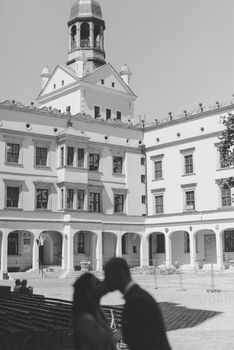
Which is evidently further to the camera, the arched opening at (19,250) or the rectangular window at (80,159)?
the rectangular window at (80,159)

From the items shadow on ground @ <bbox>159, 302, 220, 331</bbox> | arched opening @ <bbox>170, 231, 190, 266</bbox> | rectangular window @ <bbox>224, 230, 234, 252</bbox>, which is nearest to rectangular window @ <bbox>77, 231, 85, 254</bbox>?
arched opening @ <bbox>170, 231, 190, 266</bbox>

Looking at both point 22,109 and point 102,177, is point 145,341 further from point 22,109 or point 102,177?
point 102,177

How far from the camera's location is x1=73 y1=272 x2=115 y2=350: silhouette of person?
156 inches

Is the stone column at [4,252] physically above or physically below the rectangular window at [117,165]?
below

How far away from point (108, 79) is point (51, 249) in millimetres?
17893

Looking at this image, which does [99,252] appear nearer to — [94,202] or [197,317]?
[94,202]

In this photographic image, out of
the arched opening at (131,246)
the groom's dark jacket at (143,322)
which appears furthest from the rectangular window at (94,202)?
the groom's dark jacket at (143,322)

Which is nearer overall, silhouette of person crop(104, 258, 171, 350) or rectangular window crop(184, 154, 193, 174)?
silhouette of person crop(104, 258, 171, 350)

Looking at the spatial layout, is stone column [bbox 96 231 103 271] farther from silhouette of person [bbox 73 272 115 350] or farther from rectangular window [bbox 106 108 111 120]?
silhouette of person [bbox 73 272 115 350]

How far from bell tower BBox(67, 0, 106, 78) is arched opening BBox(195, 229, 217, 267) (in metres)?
19.5

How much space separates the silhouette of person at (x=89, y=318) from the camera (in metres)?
3.96

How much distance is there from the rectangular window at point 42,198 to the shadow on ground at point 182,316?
960 inches

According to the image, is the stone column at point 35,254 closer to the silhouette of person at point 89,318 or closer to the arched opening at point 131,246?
the arched opening at point 131,246

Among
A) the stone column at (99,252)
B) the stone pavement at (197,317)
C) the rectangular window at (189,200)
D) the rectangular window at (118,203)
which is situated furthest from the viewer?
the rectangular window at (118,203)
